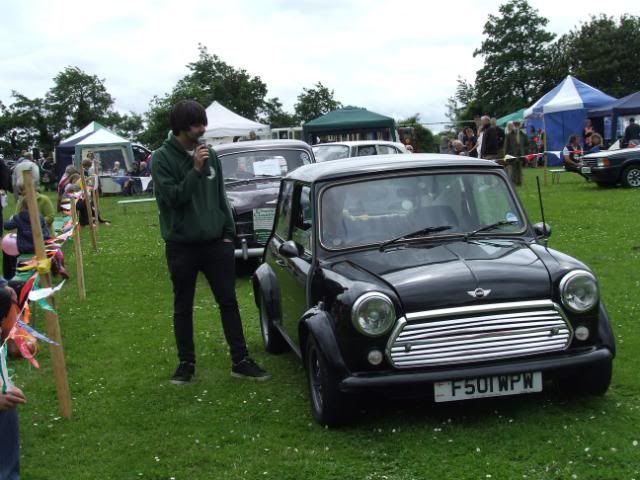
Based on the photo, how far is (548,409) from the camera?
5145 mm

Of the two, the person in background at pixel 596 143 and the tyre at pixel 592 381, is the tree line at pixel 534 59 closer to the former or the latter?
the person in background at pixel 596 143

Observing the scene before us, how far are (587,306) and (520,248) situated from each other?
67cm

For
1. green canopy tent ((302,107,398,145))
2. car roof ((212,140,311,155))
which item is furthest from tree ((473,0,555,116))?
car roof ((212,140,311,155))

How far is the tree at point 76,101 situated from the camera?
82125 mm

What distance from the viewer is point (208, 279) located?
6305 mm

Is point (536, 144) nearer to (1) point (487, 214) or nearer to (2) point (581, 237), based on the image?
(2) point (581, 237)

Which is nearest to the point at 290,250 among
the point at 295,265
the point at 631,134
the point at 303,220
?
the point at 295,265

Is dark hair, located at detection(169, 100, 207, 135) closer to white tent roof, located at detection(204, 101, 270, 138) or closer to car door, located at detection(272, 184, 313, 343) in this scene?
car door, located at detection(272, 184, 313, 343)

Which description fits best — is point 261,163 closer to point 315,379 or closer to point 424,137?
point 315,379

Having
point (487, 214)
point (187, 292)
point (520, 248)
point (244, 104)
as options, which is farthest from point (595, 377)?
point (244, 104)

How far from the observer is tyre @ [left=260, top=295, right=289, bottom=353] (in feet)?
23.1

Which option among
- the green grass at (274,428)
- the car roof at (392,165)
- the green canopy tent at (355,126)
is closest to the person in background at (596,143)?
the green canopy tent at (355,126)

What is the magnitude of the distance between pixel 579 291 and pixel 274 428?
2075 millimetres

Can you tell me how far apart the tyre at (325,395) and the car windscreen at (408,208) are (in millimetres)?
839
